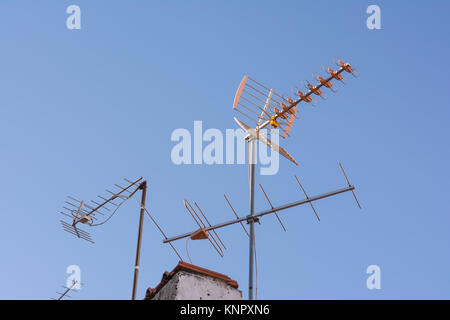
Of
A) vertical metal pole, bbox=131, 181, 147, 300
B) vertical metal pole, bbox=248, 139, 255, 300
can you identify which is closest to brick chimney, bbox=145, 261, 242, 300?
vertical metal pole, bbox=248, 139, 255, 300

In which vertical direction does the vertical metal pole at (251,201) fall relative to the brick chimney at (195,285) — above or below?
above

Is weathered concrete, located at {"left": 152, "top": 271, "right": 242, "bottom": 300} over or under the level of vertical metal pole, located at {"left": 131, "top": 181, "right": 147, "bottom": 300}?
under

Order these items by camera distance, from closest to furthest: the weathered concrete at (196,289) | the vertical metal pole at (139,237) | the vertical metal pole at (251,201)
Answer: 1. the weathered concrete at (196,289)
2. the vertical metal pole at (251,201)
3. the vertical metal pole at (139,237)

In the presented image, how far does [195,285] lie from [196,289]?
5 cm

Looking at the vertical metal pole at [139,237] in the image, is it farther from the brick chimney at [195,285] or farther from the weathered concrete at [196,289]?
the weathered concrete at [196,289]

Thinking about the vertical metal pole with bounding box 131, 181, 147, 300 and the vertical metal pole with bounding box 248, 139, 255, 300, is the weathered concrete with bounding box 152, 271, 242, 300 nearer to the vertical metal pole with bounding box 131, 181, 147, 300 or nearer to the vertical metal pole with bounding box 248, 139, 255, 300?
the vertical metal pole with bounding box 248, 139, 255, 300

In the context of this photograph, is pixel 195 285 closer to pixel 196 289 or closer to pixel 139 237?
pixel 196 289

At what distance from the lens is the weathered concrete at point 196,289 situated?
7723mm

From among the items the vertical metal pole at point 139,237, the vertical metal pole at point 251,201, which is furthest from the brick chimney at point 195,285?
the vertical metal pole at point 139,237

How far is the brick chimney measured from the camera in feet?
25.4
